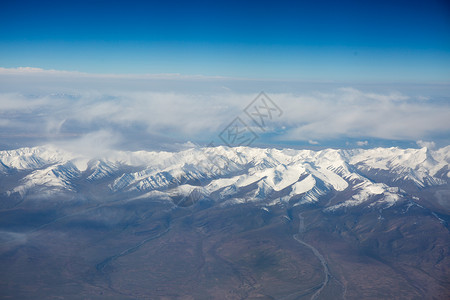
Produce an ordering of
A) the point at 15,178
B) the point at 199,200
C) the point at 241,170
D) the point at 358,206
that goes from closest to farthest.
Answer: the point at 358,206 → the point at 199,200 → the point at 15,178 → the point at 241,170

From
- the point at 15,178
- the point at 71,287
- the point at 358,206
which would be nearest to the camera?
the point at 71,287

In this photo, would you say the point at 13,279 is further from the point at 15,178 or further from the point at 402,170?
the point at 402,170

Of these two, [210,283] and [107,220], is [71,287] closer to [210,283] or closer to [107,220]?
[210,283]

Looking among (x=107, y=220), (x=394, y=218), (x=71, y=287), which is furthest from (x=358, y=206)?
(x=71, y=287)

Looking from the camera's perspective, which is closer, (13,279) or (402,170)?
(13,279)

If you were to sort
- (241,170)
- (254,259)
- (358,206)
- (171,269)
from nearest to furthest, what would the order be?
1. (171,269)
2. (254,259)
3. (358,206)
4. (241,170)

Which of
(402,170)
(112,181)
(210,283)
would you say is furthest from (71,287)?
(402,170)
